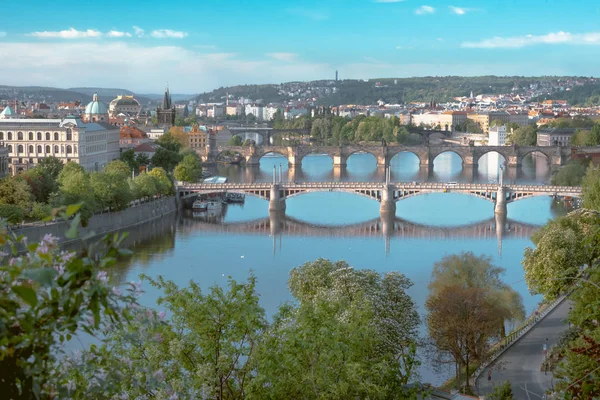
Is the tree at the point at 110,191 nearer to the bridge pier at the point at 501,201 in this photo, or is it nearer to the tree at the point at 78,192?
the tree at the point at 78,192

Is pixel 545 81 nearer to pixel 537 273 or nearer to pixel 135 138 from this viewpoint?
pixel 135 138

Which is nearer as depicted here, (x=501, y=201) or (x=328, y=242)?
(x=328, y=242)

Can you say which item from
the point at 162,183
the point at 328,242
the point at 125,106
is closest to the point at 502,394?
the point at 328,242

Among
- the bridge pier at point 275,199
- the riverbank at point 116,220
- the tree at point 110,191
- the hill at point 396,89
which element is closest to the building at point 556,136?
the bridge pier at point 275,199

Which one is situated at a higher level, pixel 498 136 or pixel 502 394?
pixel 498 136

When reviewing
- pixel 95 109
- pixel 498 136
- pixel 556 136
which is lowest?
pixel 498 136

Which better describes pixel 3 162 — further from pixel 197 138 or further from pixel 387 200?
pixel 197 138

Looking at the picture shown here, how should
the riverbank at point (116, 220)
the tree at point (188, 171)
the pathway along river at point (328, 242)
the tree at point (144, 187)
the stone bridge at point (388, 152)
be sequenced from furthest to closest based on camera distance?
1. the stone bridge at point (388, 152)
2. the tree at point (188, 171)
3. the tree at point (144, 187)
4. the riverbank at point (116, 220)
5. the pathway along river at point (328, 242)

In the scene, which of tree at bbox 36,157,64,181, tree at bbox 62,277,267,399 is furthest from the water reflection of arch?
tree at bbox 62,277,267,399
